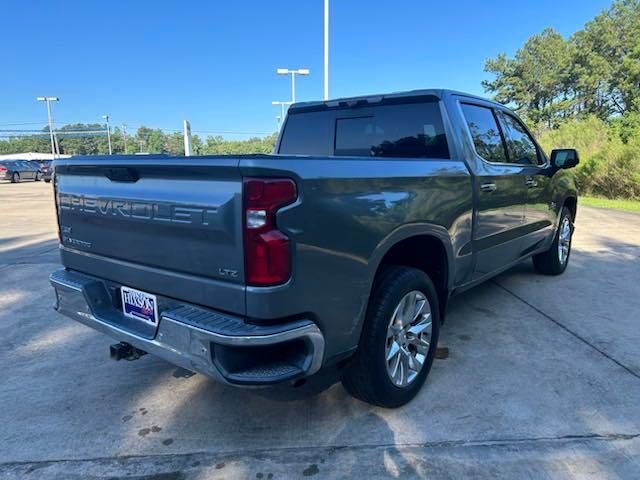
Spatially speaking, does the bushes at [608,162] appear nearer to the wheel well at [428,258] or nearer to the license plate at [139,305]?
the wheel well at [428,258]

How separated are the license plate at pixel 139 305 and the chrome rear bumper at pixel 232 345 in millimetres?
69

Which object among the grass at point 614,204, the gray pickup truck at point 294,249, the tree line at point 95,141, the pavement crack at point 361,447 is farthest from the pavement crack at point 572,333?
the tree line at point 95,141

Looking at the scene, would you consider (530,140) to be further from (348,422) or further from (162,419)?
(162,419)

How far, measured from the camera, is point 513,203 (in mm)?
4086

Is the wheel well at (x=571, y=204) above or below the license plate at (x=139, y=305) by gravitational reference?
above

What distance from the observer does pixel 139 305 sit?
8.12 ft

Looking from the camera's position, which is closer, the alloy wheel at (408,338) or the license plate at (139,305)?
the license plate at (139,305)

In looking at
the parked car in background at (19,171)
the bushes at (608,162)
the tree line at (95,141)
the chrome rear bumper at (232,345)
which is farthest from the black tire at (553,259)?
the tree line at (95,141)

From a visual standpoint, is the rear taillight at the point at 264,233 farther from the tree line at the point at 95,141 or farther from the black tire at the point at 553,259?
the tree line at the point at 95,141

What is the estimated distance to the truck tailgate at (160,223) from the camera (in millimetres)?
2010

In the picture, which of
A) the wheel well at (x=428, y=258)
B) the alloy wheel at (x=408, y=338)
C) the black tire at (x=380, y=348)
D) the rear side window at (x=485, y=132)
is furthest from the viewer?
the rear side window at (x=485, y=132)

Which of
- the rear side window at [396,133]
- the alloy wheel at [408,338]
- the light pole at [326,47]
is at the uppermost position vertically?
the light pole at [326,47]

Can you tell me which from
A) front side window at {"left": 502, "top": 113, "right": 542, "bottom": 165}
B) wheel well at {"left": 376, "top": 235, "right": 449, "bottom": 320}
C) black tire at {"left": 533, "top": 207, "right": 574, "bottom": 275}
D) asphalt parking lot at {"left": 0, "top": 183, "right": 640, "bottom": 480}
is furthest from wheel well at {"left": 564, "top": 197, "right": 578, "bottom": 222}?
wheel well at {"left": 376, "top": 235, "right": 449, "bottom": 320}

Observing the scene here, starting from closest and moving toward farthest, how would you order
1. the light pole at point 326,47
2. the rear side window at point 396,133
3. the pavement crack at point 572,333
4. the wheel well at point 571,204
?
the pavement crack at point 572,333 < the rear side window at point 396,133 < the wheel well at point 571,204 < the light pole at point 326,47
